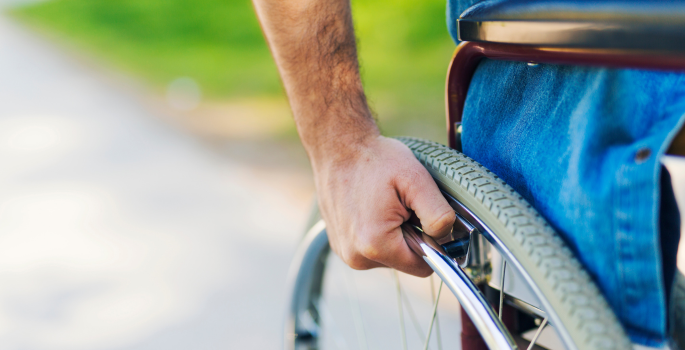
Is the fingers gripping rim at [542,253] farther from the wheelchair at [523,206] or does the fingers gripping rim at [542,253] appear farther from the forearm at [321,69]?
the forearm at [321,69]

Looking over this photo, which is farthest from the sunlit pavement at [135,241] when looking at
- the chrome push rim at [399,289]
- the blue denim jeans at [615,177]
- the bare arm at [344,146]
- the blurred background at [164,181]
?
the blue denim jeans at [615,177]

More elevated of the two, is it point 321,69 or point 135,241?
point 321,69

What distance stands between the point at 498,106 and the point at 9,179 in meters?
3.01

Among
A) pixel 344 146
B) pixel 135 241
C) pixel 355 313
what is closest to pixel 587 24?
pixel 344 146

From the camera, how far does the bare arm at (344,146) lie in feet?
2.45

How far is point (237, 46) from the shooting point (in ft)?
19.8

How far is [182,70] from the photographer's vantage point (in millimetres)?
5340

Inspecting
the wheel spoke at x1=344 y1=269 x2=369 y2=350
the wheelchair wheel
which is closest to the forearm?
the wheelchair wheel

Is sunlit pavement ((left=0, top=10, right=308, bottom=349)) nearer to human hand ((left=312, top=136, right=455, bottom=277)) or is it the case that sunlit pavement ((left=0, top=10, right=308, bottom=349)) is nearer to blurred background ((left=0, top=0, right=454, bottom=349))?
blurred background ((left=0, top=0, right=454, bottom=349))

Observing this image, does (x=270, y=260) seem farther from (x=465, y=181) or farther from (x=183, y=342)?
(x=465, y=181)

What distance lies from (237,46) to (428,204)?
5.64 metres

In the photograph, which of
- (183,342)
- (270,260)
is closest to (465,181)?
(183,342)

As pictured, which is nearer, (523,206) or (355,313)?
(523,206)

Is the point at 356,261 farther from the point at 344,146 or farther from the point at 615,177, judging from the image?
the point at 615,177
